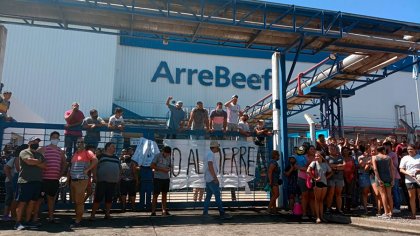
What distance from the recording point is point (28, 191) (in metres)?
6.46

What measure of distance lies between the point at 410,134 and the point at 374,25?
8.91 meters

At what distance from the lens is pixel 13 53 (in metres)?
23.6

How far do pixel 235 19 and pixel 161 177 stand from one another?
473 cm

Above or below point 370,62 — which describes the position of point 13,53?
above

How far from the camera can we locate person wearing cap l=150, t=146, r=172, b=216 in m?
7.84

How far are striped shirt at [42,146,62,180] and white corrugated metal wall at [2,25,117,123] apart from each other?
18.1 metres

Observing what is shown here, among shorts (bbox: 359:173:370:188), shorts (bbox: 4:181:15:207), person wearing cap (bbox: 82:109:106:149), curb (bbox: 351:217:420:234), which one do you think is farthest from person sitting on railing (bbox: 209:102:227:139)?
shorts (bbox: 4:181:15:207)

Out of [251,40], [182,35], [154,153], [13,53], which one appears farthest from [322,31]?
[13,53]

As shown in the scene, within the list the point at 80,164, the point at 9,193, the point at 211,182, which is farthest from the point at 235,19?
the point at 9,193

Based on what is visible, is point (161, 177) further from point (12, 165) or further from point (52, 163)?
point (12, 165)

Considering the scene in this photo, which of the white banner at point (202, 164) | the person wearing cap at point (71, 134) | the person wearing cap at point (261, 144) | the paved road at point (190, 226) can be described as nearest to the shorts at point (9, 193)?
the paved road at point (190, 226)

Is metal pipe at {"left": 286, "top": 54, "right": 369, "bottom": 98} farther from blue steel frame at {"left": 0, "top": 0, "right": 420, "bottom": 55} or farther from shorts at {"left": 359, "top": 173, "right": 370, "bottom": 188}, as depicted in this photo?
shorts at {"left": 359, "top": 173, "right": 370, "bottom": 188}

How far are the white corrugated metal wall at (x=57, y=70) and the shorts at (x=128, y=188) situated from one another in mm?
17226

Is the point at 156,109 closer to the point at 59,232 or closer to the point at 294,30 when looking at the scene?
the point at 294,30
